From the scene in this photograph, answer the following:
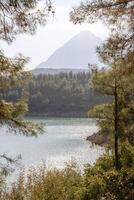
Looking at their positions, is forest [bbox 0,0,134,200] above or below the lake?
above

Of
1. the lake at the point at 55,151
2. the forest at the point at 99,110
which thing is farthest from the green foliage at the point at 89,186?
the lake at the point at 55,151

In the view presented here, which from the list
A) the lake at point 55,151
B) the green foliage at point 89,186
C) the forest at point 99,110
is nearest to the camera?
the forest at point 99,110

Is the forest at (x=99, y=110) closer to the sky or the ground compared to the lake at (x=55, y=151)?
closer to the sky

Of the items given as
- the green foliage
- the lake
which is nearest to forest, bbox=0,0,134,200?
the green foliage

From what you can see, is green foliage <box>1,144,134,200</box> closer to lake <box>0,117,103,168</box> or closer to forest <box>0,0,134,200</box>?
forest <box>0,0,134,200</box>

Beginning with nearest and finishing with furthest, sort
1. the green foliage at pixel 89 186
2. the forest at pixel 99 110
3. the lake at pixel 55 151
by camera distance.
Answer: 1. the forest at pixel 99 110
2. the green foliage at pixel 89 186
3. the lake at pixel 55 151

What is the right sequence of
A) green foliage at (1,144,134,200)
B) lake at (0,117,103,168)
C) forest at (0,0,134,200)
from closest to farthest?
forest at (0,0,134,200) < green foliage at (1,144,134,200) < lake at (0,117,103,168)

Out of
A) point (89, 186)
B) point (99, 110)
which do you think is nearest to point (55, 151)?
point (99, 110)

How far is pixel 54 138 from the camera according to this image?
8400 centimetres

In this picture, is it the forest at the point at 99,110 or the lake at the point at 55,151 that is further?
the lake at the point at 55,151

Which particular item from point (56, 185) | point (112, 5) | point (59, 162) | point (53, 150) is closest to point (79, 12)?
point (112, 5)

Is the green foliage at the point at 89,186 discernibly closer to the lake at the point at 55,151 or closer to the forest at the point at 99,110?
the forest at the point at 99,110

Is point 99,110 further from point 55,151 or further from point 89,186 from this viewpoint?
point 55,151

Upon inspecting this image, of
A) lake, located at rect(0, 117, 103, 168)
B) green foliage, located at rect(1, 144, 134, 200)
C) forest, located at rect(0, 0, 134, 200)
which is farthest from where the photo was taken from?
lake, located at rect(0, 117, 103, 168)
